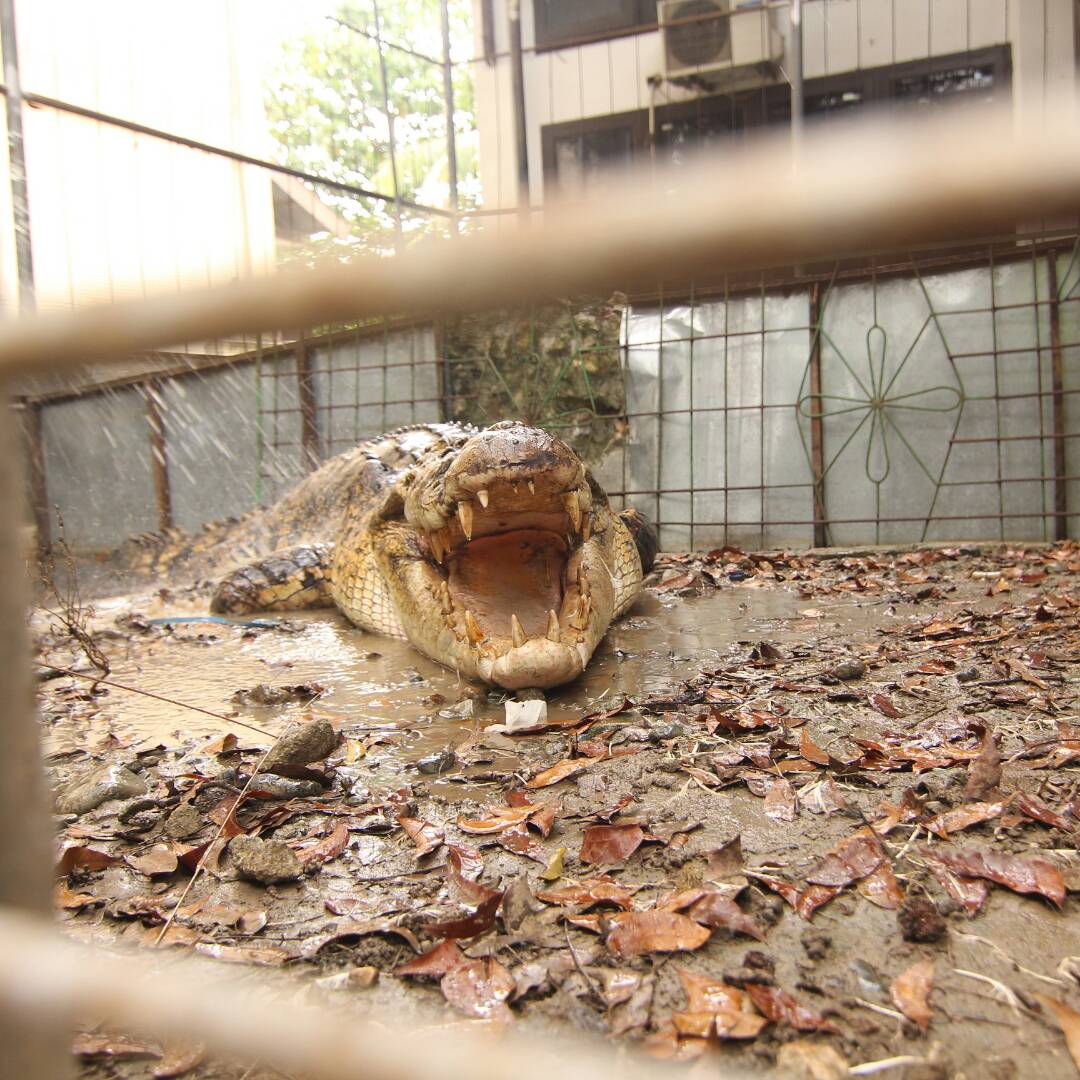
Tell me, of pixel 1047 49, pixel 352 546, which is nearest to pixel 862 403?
pixel 1047 49

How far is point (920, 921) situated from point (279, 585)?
4.66 meters

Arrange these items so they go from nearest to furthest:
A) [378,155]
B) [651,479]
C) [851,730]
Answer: [851,730]
[651,479]
[378,155]

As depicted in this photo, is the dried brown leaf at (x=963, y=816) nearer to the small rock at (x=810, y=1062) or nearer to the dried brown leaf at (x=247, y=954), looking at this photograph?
the small rock at (x=810, y=1062)

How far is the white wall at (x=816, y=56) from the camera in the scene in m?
7.46

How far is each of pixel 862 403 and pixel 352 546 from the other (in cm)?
478

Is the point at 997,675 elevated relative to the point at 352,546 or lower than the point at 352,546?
lower

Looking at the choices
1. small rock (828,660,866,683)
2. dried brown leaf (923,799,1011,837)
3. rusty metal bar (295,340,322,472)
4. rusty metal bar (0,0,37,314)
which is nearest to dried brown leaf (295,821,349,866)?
dried brown leaf (923,799,1011,837)

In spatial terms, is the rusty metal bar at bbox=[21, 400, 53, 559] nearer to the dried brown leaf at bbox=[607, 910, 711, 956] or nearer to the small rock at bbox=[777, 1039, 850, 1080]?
the dried brown leaf at bbox=[607, 910, 711, 956]

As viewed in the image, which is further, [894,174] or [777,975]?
[777,975]

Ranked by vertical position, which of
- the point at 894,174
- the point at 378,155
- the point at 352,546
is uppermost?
the point at 378,155

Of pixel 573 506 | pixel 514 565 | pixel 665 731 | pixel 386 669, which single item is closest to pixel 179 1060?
pixel 665 731

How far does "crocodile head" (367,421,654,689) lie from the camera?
2740 millimetres

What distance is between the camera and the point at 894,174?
38 centimetres

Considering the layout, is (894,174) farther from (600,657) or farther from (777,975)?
(600,657)
